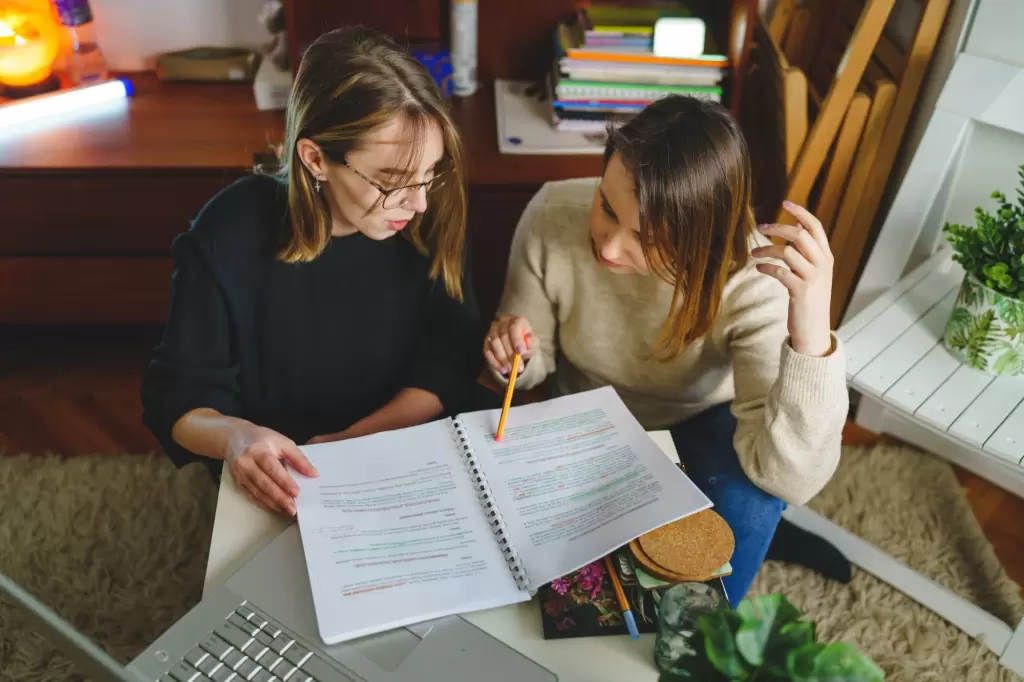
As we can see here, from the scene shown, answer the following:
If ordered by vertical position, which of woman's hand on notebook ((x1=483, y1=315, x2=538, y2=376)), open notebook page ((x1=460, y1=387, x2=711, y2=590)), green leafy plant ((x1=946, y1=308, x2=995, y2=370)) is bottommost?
green leafy plant ((x1=946, y1=308, x2=995, y2=370))

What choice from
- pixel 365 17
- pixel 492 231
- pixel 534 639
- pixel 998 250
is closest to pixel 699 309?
pixel 534 639

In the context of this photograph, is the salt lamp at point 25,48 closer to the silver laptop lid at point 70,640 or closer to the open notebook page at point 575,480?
the open notebook page at point 575,480

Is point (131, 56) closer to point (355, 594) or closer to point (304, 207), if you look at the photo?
point (304, 207)

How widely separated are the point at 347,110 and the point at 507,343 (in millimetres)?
363

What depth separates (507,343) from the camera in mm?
1118

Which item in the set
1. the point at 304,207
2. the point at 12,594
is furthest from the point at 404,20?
the point at 12,594

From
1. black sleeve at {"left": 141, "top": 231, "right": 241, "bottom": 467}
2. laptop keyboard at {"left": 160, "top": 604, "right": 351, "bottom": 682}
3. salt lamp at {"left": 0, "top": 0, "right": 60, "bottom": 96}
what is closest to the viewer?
laptop keyboard at {"left": 160, "top": 604, "right": 351, "bottom": 682}

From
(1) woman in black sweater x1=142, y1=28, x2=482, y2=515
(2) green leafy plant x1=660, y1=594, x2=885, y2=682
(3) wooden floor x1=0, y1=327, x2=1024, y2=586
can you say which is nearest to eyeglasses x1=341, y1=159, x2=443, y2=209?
(1) woman in black sweater x1=142, y1=28, x2=482, y2=515

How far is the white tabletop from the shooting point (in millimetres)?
787

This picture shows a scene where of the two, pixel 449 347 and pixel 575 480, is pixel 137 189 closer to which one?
pixel 449 347

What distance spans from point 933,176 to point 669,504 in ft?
3.30

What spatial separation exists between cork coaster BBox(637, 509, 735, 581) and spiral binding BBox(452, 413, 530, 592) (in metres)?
0.13

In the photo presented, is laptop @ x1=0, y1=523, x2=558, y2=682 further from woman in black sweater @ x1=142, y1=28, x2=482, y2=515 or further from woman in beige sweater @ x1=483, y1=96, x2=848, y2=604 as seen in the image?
woman in beige sweater @ x1=483, y1=96, x2=848, y2=604

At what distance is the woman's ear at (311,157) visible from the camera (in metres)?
1.03
